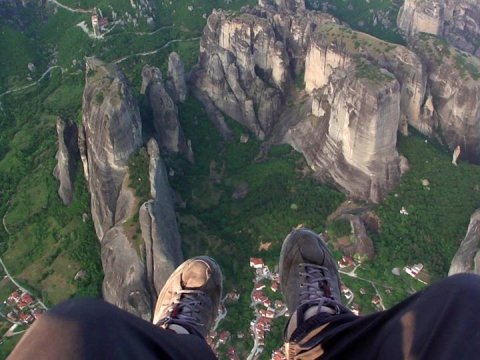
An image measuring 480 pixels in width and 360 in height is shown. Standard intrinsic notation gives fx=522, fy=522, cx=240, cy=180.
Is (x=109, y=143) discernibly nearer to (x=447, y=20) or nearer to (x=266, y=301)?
(x=266, y=301)

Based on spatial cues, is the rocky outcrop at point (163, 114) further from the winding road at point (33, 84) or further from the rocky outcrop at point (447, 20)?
the rocky outcrop at point (447, 20)

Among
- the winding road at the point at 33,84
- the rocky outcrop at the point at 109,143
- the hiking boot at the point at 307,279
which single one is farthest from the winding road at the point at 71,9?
the hiking boot at the point at 307,279

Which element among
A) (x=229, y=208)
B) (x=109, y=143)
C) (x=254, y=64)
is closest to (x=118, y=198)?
(x=109, y=143)

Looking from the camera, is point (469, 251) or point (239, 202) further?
point (239, 202)

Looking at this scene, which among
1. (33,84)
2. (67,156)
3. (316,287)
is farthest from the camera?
(33,84)

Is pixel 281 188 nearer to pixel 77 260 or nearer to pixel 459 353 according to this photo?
pixel 77 260

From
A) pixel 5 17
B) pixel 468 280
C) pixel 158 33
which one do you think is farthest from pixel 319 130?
pixel 5 17

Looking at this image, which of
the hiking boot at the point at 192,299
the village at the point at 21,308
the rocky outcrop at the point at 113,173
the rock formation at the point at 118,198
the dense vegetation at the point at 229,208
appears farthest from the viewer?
the dense vegetation at the point at 229,208
